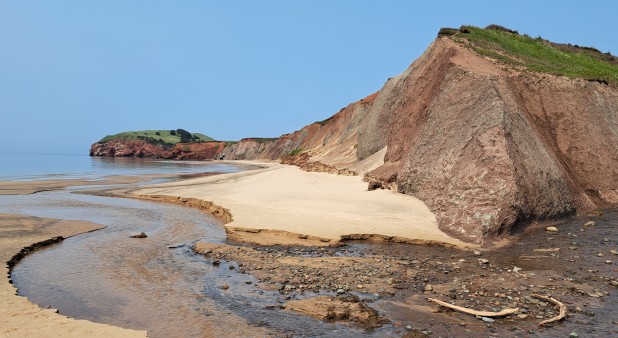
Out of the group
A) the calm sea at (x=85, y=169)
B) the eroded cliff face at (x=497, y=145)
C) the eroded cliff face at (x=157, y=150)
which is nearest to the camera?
the eroded cliff face at (x=497, y=145)

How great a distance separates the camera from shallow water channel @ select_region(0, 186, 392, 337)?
23.9 feet

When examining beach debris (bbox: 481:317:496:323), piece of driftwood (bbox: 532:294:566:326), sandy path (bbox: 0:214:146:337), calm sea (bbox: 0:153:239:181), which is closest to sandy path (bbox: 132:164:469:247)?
piece of driftwood (bbox: 532:294:566:326)

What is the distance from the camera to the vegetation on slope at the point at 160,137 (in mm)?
152250

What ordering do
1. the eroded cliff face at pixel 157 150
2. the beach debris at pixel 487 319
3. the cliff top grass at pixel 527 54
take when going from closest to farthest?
the beach debris at pixel 487 319 < the cliff top grass at pixel 527 54 < the eroded cliff face at pixel 157 150

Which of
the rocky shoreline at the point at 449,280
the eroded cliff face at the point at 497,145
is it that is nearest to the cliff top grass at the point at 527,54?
the eroded cliff face at the point at 497,145

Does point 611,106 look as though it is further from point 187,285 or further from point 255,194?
point 187,285

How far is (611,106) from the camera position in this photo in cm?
2233

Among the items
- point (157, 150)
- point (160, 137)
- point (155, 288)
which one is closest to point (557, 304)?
point (155, 288)

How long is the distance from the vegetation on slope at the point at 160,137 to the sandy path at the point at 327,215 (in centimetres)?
13895

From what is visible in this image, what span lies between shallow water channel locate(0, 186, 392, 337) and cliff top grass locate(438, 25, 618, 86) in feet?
65.8

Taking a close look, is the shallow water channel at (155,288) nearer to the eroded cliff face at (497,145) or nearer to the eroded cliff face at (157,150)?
the eroded cliff face at (497,145)

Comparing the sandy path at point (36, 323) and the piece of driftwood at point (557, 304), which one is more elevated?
the sandy path at point (36, 323)

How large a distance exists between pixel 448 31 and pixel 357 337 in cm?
2512

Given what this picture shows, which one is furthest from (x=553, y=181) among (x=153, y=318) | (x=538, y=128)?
(x=153, y=318)
